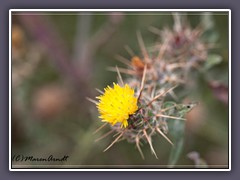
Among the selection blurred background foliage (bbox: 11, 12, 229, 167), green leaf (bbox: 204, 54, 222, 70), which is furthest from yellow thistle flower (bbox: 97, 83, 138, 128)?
blurred background foliage (bbox: 11, 12, 229, 167)

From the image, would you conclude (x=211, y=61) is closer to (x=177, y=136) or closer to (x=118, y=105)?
(x=177, y=136)

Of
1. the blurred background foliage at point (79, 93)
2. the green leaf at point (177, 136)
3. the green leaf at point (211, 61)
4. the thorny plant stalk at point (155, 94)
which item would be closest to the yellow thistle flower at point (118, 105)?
the thorny plant stalk at point (155, 94)

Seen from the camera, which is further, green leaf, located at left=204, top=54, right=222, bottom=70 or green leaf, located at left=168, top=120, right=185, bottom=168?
green leaf, located at left=204, top=54, right=222, bottom=70

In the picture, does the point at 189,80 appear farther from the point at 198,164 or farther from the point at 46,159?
the point at 46,159

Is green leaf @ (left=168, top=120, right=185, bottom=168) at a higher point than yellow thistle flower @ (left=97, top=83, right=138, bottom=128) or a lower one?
lower

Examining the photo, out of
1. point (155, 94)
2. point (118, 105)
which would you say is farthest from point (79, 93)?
point (118, 105)

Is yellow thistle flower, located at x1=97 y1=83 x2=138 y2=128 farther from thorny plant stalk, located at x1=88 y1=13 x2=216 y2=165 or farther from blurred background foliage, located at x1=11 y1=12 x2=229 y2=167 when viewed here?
blurred background foliage, located at x1=11 y1=12 x2=229 y2=167
